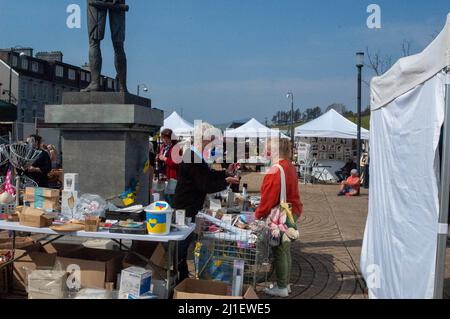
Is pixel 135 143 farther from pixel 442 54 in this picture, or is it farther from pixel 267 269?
pixel 442 54

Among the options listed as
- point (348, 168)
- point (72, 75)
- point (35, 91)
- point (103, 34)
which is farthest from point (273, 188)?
point (72, 75)

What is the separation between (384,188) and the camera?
15.6 ft

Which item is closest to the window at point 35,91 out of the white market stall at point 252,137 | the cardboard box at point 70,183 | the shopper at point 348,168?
the white market stall at point 252,137

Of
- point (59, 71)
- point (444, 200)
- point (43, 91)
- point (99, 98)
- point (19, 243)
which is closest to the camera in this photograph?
point (444, 200)

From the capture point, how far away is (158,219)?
394 cm

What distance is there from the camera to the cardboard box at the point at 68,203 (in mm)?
4480

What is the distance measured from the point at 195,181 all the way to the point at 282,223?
1.06 metres

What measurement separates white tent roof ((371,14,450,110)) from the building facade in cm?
4235

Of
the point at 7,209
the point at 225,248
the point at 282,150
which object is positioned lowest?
the point at 225,248

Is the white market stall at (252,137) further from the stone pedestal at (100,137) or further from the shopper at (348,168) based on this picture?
the stone pedestal at (100,137)

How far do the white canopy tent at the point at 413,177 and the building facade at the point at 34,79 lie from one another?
42.8 m

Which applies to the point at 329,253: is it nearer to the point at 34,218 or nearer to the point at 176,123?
the point at 34,218

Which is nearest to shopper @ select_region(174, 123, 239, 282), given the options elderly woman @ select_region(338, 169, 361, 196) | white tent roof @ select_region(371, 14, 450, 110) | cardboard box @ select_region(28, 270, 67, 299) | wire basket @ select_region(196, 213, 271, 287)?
wire basket @ select_region(196, 213, 271, 287)
